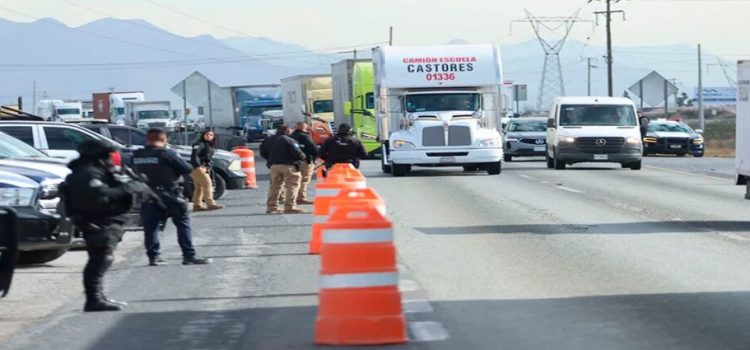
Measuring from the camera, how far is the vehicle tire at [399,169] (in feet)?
119

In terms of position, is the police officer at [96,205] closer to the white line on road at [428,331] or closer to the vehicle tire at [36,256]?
the white line on road at [428,331]

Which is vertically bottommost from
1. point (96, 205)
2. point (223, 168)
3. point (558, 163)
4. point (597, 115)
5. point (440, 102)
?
point (558, 163)

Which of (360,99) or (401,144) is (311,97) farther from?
(401,144)

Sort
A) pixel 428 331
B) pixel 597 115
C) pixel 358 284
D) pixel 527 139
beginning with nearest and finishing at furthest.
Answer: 1. pixel 358 284
2. pixel 428 331
3. pixel 597 115
4. pixel 527 139

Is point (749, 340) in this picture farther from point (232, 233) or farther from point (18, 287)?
point (232, 233)

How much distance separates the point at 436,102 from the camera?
35.9m

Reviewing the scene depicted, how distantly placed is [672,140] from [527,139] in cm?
788

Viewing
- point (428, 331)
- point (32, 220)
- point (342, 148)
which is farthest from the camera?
point (342, 148)

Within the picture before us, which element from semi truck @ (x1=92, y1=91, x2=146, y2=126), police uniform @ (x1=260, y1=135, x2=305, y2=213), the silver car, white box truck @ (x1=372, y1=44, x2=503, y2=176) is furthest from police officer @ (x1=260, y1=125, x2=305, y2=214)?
semi truck @ (x1=92, y1=91, x2=146, y2=126)

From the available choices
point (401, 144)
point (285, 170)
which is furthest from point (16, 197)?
point (401, 144)

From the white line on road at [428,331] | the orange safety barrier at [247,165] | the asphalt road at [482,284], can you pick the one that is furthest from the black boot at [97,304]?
the orange safety barrier at [247,165]

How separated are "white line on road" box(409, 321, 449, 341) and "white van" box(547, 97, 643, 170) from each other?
2895 centimetres

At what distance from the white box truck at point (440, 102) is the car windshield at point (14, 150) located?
15.2 metres

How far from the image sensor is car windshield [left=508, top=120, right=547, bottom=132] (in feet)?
163
